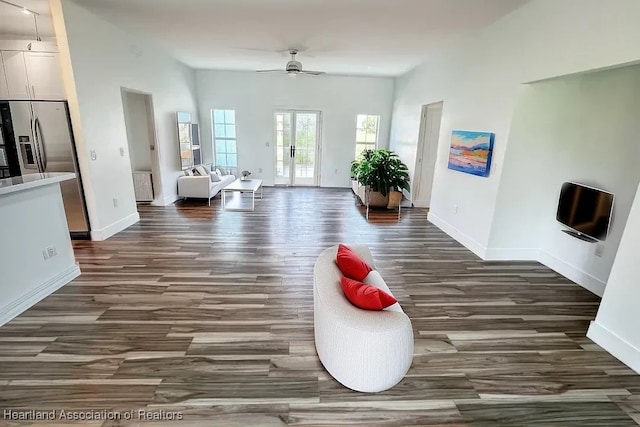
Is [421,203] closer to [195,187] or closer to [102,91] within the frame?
[195,187]

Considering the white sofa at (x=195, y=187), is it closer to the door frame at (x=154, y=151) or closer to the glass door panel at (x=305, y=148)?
the door frame at (x=154, y=151)

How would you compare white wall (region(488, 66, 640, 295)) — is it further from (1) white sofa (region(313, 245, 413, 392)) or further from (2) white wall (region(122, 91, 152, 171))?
(2) white wall (region(122, 91, 152, 171))

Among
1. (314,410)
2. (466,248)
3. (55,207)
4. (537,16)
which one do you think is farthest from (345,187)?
(314,410)

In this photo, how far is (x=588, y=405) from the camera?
1.83 metres

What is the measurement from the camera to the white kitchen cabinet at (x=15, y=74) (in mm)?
3699

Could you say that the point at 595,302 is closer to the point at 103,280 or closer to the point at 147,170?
the point at 103,280

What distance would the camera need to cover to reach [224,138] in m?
8.26

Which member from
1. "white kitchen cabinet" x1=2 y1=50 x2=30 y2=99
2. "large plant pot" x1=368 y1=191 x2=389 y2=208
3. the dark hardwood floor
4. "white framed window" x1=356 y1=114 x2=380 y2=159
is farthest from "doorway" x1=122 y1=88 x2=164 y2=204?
"white framed window" x1=356 y1=114 x2=380 y2=159

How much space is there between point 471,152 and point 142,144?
19.9 feet

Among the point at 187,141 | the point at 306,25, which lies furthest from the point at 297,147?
the point at 306,25

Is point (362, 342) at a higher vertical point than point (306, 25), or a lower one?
lower

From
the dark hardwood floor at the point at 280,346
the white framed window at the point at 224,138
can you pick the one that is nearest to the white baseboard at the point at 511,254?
the dark hardwood floor at the point at 280,346

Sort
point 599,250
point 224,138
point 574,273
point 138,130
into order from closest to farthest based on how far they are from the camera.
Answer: point 599,250 → point 574,273 → point 138,130 → point 224,138

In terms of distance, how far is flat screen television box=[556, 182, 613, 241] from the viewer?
2943 mm
